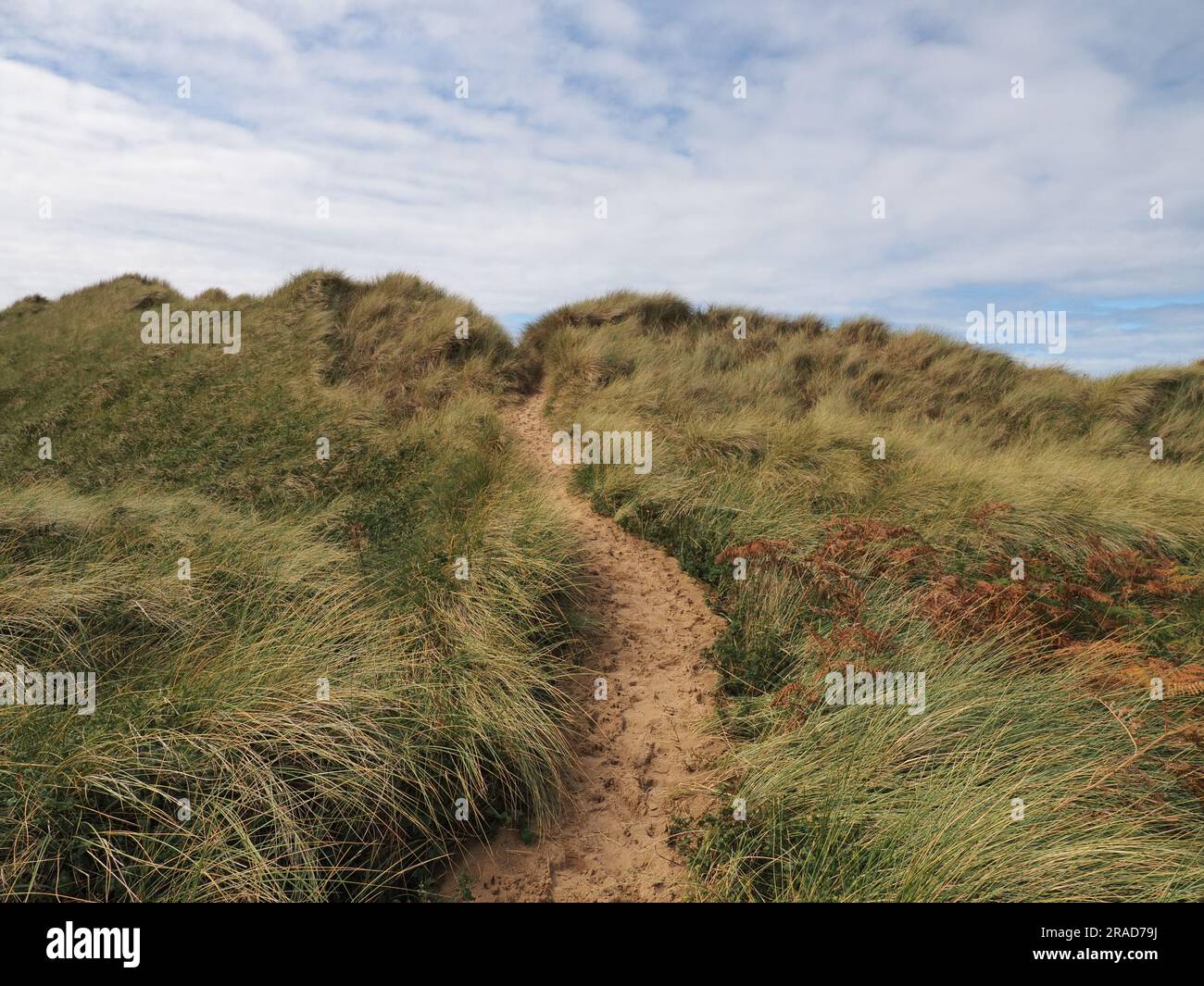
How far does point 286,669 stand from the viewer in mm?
4336

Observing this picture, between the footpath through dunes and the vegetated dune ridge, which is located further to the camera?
the footpath through dunes

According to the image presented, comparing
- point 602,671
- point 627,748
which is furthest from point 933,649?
point 602,671

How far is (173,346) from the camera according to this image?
662 inches

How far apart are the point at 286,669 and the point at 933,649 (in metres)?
4.59

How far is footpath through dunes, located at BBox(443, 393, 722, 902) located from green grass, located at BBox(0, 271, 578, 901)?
10.0 inches

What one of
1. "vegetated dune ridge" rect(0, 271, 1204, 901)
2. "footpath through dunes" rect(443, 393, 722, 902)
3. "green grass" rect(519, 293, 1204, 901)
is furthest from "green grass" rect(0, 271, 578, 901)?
"green grass" rect(519, 293, 1204, 901)

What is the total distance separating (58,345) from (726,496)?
21.8 m

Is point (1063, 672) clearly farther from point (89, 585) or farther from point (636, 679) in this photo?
point (89, 585)

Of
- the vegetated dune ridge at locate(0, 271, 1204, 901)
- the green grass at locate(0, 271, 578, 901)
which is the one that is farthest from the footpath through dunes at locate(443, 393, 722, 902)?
the green grass at locate(0, 271, 578, 901)

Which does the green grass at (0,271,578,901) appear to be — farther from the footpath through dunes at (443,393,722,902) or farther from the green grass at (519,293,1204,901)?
the green grass at (519,293,1204,901)

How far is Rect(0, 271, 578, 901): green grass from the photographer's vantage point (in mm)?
3307

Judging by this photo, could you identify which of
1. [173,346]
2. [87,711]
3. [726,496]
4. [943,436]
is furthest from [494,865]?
[173,346]

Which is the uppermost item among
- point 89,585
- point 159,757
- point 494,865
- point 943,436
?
point 943,436

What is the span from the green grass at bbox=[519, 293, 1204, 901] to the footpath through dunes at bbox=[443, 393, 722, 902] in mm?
256
